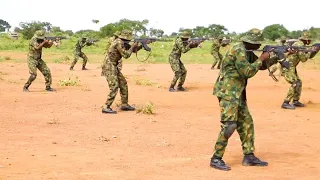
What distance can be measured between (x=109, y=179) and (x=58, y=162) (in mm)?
1109

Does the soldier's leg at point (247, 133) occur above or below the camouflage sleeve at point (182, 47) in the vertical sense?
below

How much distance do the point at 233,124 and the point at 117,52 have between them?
5.22 meters

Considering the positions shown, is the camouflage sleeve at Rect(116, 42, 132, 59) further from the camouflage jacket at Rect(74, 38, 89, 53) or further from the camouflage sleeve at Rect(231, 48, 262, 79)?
the camouflage jacket at Rect(74, 38, 89, 53)

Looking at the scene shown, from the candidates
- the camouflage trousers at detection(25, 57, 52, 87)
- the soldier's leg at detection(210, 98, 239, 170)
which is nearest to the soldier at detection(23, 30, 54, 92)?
the camouflage trousers at detection(25, 57, 52, 87)

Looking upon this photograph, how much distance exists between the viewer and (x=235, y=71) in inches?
273

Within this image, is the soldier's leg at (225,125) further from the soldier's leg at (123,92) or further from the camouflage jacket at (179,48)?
the camouflage jacket at (179,48)

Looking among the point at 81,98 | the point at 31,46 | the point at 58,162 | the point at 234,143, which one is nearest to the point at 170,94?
the point at 81,98

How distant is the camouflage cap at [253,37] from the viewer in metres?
6.96

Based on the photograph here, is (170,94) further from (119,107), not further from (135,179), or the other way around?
(135,179)

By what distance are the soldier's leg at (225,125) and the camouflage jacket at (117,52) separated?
15.7ft

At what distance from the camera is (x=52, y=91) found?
51.2 ft

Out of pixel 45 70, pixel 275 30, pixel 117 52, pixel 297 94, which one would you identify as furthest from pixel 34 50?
pixel 275 30

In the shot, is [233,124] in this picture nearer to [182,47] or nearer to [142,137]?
[142,137]

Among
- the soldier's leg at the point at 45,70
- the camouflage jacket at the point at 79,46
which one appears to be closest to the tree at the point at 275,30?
the camouflage jacket at the point at 79,46
